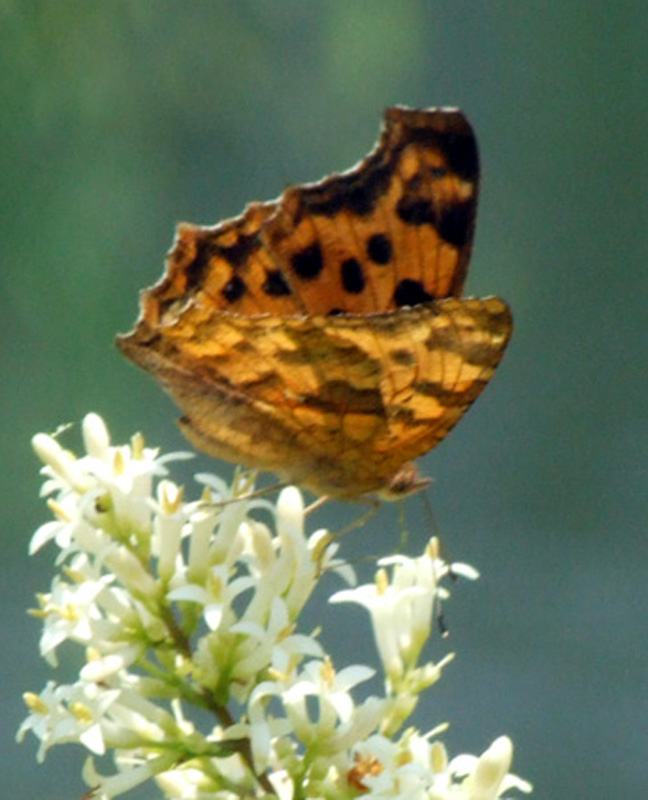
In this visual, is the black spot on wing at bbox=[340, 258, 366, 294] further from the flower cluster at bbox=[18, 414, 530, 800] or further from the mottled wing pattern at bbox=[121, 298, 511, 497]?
the flower cluster at bbox=[18, 414, 530, 800]

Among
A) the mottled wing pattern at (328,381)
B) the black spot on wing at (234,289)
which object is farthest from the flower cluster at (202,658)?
the black spot on wing at (234,289)

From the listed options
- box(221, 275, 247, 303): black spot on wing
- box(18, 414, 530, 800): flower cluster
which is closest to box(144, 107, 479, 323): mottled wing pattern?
box(221, 275, 247, 303): black spot on wing

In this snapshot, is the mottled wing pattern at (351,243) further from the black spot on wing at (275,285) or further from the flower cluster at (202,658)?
the flower cluster at (202,658)

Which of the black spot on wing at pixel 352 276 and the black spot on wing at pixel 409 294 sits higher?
the black spot on wing at pixel 352 276

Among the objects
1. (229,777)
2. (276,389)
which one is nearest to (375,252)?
(276,389)

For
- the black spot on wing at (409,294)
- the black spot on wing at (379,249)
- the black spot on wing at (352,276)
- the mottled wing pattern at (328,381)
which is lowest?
the mottled wing pattern at (328,381)

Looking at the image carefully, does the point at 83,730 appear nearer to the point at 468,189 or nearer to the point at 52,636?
the point at 52,636

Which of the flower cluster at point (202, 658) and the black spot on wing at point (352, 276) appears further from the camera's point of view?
the black spot on wing at point (352, 276)
